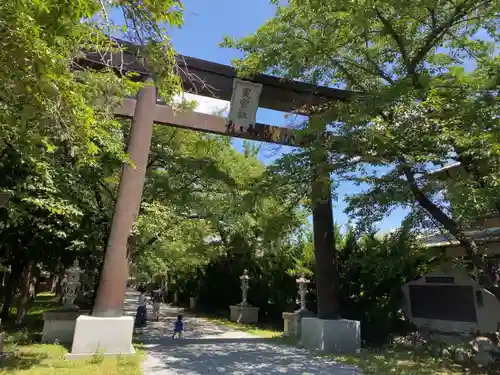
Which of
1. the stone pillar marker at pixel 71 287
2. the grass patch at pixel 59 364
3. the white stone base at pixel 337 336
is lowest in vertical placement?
the grass patch at pixel 59 364

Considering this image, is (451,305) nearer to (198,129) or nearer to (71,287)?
(198,129)

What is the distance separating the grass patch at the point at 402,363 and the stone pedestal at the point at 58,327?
6810 millimetres

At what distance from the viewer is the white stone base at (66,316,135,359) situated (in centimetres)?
791

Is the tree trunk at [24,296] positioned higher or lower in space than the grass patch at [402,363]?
higher

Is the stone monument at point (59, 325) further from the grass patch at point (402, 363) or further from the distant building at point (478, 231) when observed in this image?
the distant building at point (478, 231)

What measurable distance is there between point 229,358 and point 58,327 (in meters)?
4.68

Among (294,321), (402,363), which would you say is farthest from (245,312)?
(402,363)

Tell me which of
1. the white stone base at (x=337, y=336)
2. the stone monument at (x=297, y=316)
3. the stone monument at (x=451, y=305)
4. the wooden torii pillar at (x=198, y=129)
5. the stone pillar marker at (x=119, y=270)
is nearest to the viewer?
the stone pillar marker at (x=119, y=270)

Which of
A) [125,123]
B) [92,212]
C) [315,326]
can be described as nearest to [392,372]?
[315,326]

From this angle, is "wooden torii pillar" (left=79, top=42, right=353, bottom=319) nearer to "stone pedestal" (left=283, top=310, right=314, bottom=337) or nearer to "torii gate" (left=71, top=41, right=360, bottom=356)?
"torii gate" (left=71, top=41, right=360, bottom=356)

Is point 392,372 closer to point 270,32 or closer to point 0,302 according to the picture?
point 270,32

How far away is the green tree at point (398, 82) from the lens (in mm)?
6836

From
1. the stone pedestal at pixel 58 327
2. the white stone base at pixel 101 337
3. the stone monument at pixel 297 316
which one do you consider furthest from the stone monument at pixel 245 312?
the white stone base at pixel 101 337

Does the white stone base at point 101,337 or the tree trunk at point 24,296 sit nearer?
the white stone base at point 101,337
